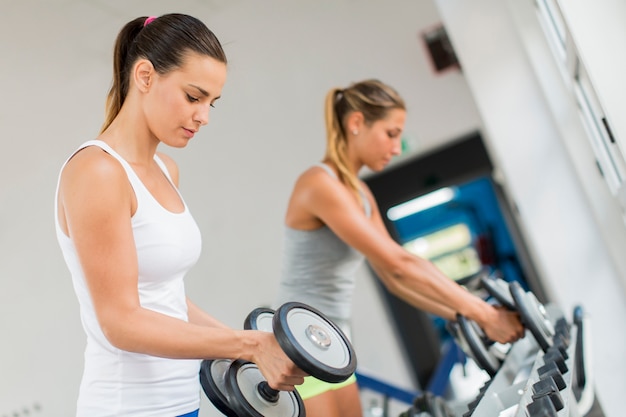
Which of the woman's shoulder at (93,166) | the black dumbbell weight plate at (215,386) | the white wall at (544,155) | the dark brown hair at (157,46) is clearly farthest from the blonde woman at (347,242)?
the white wall at (544,155)

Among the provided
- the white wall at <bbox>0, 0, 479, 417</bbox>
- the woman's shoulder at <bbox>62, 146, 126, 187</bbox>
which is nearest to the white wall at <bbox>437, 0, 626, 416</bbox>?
the white wall at <bbox>0, 0, 479, 417</bbox>

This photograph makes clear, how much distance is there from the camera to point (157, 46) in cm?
138

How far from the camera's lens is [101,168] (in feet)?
4.18

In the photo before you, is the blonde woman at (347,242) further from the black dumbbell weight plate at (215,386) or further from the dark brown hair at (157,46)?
the dark brown hair at (157,46)

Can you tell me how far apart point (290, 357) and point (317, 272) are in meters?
0.84

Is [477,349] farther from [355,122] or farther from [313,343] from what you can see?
[313,343]

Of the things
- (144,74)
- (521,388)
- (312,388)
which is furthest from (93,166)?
(521,388)

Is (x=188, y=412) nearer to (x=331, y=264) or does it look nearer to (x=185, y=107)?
(x=185, y=107)

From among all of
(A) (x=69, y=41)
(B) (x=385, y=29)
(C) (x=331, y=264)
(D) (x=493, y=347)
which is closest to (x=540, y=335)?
(D) (x=493, y=347)

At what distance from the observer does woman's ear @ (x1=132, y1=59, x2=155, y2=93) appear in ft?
4.52

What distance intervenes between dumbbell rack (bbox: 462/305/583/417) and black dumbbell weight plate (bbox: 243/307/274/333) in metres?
0.43

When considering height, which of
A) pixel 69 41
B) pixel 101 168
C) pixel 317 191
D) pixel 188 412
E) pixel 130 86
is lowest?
pixel 188 412

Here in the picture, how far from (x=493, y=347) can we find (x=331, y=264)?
65 cm

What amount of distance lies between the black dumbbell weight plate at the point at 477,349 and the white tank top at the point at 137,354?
97 cm
